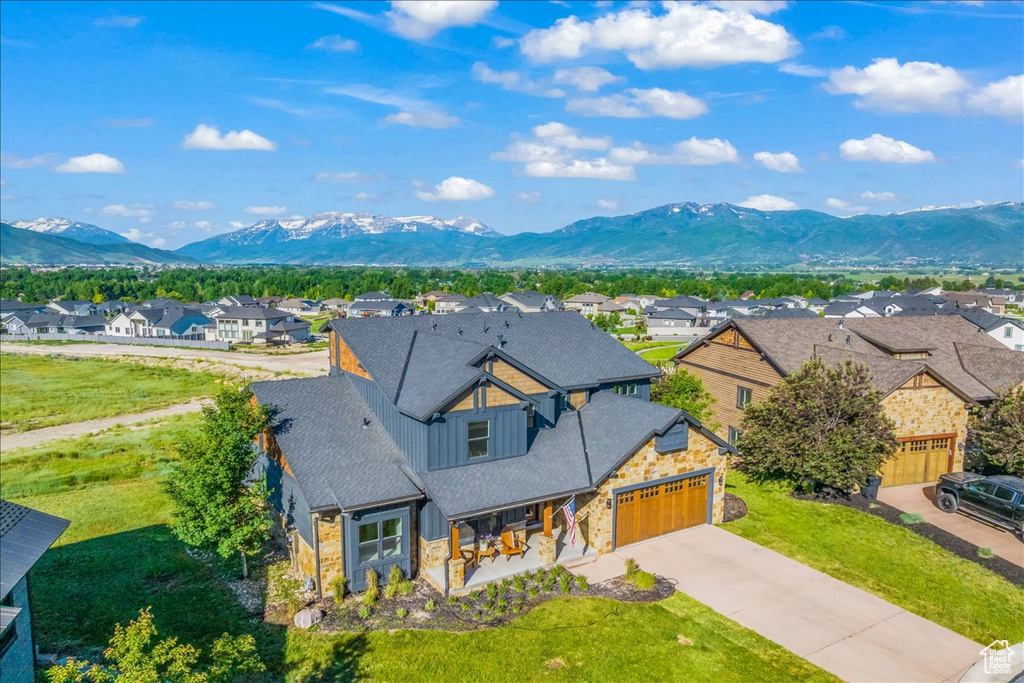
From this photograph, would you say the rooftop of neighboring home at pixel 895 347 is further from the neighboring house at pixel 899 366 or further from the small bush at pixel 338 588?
the small bush at pixel 338 588

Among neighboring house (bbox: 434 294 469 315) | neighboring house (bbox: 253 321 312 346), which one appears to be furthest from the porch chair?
neighboring house (bbox: 434 294 469 315)

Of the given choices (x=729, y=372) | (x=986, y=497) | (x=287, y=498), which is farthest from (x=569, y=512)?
(x=729, y=372)

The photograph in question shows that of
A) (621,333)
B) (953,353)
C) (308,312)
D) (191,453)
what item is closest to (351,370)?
(191,453)

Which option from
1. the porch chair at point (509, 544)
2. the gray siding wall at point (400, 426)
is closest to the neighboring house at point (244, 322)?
the gray siding wall at point (400, 426)

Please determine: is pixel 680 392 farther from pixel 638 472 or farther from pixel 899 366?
pixel 638 472

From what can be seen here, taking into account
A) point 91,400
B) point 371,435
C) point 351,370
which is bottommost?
point 91,400

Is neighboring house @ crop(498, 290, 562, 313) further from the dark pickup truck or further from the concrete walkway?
the concrete walkway

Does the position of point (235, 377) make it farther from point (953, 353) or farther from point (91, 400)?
point (953, 353)
